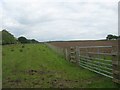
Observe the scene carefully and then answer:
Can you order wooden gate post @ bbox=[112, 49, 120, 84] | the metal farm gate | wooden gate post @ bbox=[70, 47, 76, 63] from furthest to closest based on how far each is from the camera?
wooden gate post @ bbox=[70, 47, 76, 63]
the metal farm gate
wooden gate post @ bbox=[112, 49, 120, 84]

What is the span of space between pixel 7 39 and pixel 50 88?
81.1 m

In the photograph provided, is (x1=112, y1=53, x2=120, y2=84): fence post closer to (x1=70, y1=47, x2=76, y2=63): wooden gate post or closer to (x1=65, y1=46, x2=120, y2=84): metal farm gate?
(x1=65, y1=46, x2=120, y2=84): metal farm gate

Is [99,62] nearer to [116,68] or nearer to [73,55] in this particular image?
[116,68]

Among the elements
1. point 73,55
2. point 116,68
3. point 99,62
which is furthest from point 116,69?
point 73,55

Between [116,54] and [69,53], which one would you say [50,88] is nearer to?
[116,54]

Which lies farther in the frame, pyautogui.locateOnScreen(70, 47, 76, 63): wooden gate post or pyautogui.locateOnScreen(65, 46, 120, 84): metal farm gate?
pyautogui.locateOnScreen(70, 47, 76, 63): wooden gate post

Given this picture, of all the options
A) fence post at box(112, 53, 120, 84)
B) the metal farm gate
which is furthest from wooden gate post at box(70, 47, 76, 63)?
fence post at box(112, 53, 120, 84)

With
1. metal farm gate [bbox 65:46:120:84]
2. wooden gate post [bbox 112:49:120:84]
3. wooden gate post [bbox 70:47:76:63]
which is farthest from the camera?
wooden gate post [bbox 70:47:76:63]

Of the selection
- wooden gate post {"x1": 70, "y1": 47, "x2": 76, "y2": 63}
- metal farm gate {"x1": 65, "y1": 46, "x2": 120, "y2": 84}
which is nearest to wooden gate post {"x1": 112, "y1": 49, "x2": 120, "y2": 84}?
metal farm gate {"x1": 65, "y1": 46, "x2": 120, "y2": 84}

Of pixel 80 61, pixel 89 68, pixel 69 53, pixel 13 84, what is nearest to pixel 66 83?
pixel 13 84

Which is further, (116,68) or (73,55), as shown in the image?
(73,55)

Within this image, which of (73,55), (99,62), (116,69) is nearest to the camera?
(116,69)

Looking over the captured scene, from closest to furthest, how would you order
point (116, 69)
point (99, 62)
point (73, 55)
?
point (116, 69)
point (99, 62)
point (73, 55)

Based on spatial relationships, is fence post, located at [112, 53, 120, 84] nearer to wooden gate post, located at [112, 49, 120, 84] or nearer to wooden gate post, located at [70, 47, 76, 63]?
wooden gate post, located at [112, 49, 120, 84]
